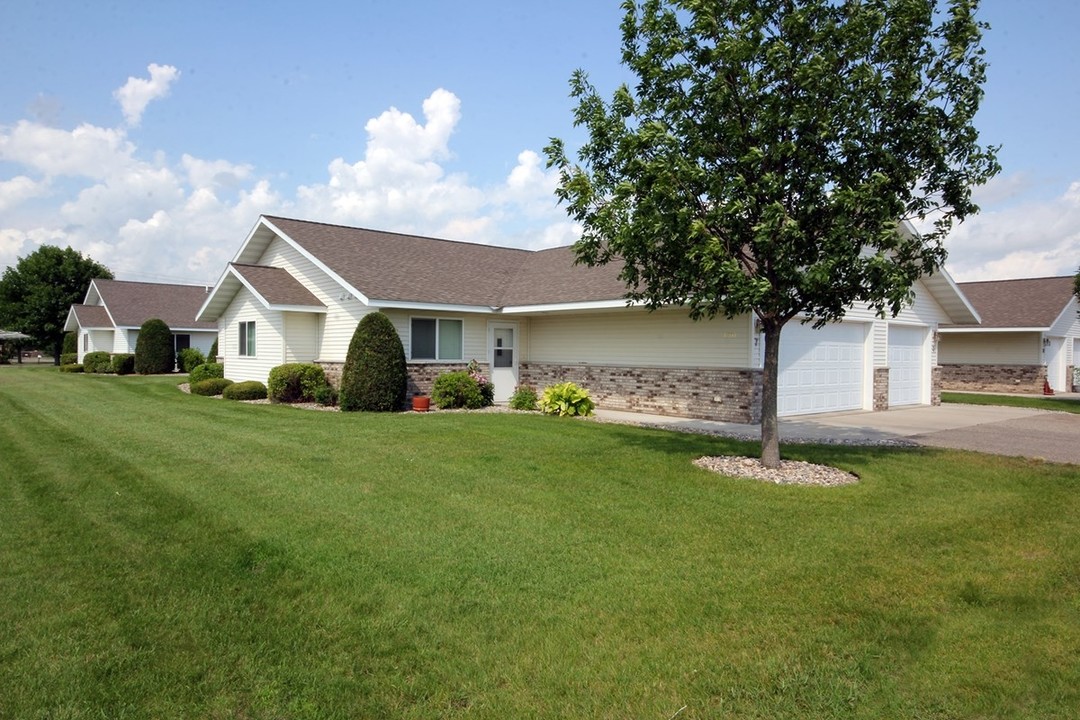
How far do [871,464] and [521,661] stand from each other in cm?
788

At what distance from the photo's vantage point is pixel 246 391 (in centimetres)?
1948

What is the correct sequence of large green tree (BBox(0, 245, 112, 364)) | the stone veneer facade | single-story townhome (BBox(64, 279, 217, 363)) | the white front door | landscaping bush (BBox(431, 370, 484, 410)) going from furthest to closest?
large green tree (BBox(0, 245, 112, 364)) → single-story townhome (BBox(64, 279, 217, 363)) → the stone veneer facade → the white front door → landscaping bush (BBox(431, 370, 484, 410))

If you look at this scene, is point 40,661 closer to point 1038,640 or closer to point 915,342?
point 1038,640

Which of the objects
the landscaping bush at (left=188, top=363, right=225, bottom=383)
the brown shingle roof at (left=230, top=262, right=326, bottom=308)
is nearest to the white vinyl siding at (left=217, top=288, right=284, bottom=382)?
the landscaping bush at (left=188, top=363, right=225, bottom=383)

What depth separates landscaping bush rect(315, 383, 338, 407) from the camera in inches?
698

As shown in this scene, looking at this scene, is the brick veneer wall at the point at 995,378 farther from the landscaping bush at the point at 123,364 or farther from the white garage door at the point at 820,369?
the landscaping bush at the point at 123,364

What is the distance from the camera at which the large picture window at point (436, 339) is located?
60.0 ft

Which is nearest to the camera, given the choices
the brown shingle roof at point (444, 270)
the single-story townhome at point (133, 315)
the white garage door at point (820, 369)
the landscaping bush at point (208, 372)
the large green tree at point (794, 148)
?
the large green tree at point (794, 148)

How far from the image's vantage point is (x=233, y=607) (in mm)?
4566

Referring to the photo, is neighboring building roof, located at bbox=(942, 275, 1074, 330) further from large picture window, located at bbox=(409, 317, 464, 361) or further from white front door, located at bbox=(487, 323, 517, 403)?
large picture window, located at bbox=(409, 317, 464, 361)

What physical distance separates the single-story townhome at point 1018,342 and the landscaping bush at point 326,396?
76.1 feet

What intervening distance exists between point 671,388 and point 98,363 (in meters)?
30.0

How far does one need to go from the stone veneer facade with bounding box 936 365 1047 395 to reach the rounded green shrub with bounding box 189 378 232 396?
84.4 ft

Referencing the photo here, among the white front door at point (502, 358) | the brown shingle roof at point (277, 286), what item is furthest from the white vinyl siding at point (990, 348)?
the brown shingle roof at point (277, 286)
